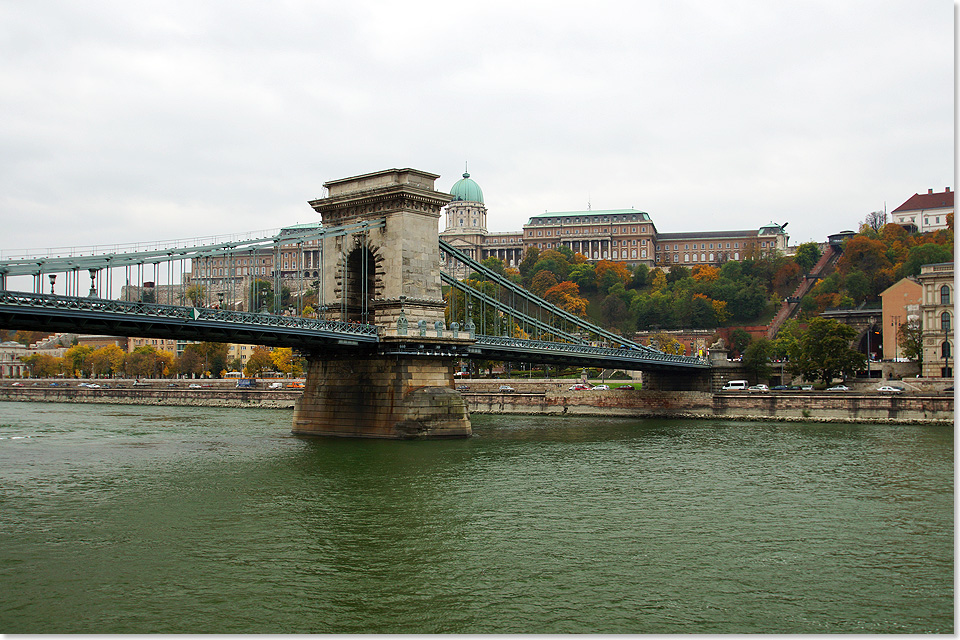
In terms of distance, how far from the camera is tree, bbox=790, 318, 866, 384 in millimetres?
55844

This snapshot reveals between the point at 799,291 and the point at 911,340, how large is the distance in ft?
139

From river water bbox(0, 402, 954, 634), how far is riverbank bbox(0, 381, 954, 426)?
10.9 meters

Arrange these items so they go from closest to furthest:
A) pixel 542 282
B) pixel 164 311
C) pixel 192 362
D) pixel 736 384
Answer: pixel 164 311 < pixel 736 384 < pixel 192 362 < pixel 542 282

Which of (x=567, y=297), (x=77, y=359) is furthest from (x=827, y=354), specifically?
(x=77, y=359)

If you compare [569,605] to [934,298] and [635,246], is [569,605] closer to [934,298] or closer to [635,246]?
[934,298]

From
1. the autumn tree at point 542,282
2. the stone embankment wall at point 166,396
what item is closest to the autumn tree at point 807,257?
the autumn tree at point 542,282

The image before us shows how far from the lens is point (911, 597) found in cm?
1425

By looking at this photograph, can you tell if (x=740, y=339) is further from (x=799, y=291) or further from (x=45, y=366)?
(x=45, y=366)

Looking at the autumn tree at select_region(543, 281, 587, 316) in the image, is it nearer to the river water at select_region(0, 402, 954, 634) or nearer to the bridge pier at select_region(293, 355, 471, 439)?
the bridge pier at select_region(293, 355, 471, 439)

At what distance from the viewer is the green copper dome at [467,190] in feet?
559

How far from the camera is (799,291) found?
104500 mm

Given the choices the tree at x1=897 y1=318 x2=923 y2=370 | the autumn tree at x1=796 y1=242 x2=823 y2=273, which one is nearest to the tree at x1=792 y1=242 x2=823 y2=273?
the autumn tree at x1=796 y1=242 x2=823 y2=273

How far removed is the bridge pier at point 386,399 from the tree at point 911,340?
37.9 meters

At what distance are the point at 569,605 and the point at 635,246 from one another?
140 m
